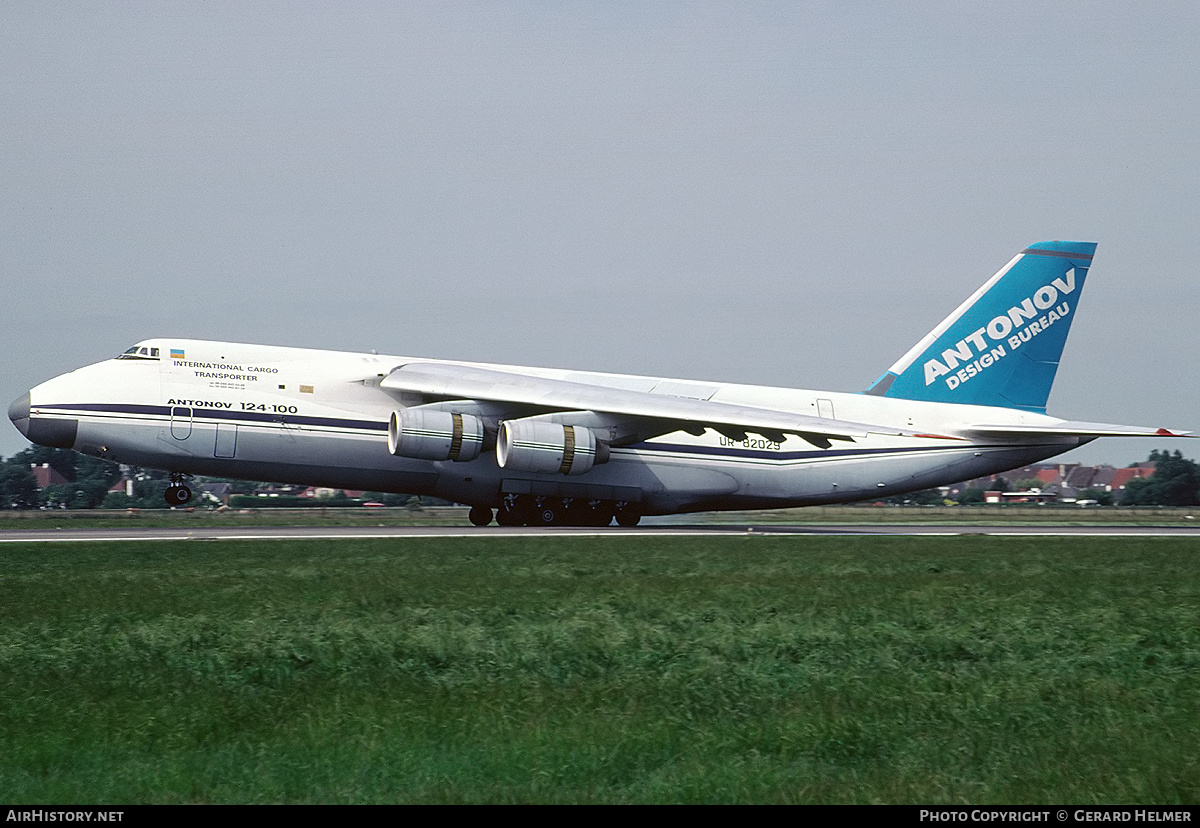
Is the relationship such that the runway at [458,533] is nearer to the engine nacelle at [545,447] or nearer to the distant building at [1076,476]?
the engine nacelle at [545,447]

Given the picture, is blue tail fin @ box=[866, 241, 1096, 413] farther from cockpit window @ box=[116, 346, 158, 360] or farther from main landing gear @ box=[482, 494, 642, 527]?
cockpit window @ box=[116, 346, 158, 360]

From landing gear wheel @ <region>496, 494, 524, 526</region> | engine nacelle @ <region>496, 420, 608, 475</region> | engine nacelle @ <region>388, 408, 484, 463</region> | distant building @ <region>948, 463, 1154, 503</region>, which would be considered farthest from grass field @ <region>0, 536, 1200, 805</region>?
distant building @ <region>948, 463, 1154, 503</region>

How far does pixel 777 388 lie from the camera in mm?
→ 30953

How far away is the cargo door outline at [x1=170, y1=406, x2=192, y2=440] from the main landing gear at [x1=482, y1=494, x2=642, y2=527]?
6866mm

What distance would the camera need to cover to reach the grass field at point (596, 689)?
636cm

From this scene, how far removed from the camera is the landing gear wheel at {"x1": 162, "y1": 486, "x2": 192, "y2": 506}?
2716 cm

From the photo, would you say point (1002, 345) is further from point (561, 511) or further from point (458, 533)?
point (458, 533)

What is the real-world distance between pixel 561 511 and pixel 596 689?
69.1 ft

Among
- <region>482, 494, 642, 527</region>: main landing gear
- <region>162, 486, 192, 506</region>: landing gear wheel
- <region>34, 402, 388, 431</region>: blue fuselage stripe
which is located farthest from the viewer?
<region>482, 494, 642, 527</region>: main landing gear

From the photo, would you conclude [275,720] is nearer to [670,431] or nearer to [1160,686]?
[1160,686]

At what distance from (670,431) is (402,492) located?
602 cm

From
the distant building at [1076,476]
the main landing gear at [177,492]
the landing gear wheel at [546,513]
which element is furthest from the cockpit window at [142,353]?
the distant building at [1076,476]

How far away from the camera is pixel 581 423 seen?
1097 inches

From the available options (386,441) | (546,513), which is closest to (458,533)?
(386,441)
